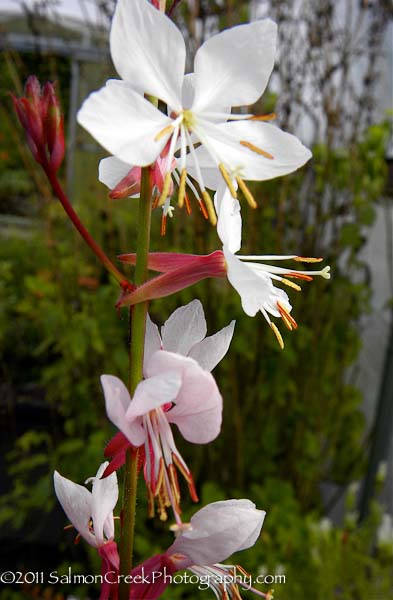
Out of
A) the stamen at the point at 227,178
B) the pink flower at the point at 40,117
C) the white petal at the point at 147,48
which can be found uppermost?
the white petal at the point at 147,48

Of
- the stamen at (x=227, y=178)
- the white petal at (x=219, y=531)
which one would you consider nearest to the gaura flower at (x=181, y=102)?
the stamen at (x=227, y=178)

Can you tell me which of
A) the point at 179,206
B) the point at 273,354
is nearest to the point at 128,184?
the point at 179,206

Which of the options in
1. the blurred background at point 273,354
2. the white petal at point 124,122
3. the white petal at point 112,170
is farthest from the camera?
the blurred background at point 273,354

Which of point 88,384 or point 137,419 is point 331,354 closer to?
point 88,384

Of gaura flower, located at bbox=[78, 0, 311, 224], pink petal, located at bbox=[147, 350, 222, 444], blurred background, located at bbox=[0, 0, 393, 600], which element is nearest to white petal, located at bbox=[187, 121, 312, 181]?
gaura flower, located at bbox=[78, 0, 311, 224]

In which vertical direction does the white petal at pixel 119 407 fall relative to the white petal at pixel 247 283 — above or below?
below

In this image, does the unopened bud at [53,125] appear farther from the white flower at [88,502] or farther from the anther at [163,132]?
the white flower at [88,502]

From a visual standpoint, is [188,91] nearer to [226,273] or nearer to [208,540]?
[226,273]
